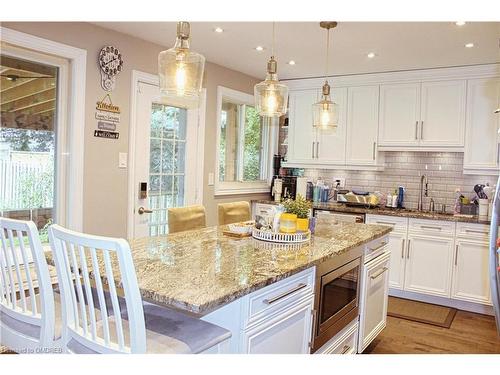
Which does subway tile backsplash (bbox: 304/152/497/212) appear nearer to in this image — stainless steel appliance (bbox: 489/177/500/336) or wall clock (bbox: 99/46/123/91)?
wall clock (bbox: 99/46/123/91)

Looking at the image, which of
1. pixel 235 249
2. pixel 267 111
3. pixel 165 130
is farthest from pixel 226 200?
pixel 235 249

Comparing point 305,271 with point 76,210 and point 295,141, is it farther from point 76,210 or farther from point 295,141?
point 295,141

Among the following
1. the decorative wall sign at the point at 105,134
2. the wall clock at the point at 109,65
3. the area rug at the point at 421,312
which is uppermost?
the wall clock at the point at 109,65

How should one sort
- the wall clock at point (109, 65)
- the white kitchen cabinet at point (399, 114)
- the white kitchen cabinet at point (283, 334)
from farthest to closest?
1. the white kitchen cabinet at point (399, 114)
2. the wall clock at point (109, 65)
3. the white kitchen cabinet at point (283, 334)

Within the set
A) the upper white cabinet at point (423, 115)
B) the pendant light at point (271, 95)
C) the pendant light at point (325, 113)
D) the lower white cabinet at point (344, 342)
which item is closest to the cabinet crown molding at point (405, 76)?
the upper white cabinet at point (423, 115)

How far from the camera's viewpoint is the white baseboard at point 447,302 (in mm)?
4000

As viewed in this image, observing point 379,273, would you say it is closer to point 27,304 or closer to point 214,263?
point 214,263

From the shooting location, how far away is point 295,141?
5.25m

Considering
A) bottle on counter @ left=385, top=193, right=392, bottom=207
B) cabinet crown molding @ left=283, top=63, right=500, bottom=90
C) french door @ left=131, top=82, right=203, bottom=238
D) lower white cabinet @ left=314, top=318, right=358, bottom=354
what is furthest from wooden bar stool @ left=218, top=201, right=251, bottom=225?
cabinet crown molding @ left=283, top=63, right=500, bottom=90

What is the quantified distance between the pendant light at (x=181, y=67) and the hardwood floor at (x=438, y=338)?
2207mm

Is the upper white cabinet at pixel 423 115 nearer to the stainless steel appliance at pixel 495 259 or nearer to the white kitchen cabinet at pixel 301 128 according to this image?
the white kitchen cabinet at pixel 301 128

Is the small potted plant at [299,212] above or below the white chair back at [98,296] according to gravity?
above
